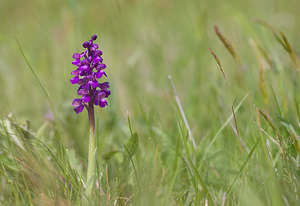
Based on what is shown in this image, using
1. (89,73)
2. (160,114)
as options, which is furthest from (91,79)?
(160,114)

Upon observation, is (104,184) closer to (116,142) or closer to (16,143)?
(16,143)

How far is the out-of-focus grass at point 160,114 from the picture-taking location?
1.66 m

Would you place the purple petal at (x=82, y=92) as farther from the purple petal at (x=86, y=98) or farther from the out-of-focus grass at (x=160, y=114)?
the out-of-focus grass at (x=160, y=114)

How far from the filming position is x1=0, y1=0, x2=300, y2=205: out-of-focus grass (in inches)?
65.2

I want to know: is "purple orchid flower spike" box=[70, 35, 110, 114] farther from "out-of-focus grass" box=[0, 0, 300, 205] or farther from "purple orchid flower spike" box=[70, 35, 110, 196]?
"out-of-focus grass" box=[0, 0, 300, 205]

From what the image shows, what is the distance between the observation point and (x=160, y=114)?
9.87ft

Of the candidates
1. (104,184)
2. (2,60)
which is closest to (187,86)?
(104,184)

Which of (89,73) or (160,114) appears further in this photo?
(160,114)

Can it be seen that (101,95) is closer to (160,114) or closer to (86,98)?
(86,98)

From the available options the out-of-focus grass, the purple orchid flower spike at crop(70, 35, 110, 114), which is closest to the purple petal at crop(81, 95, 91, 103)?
the purple orchid flower spike at crop(70, 35, 110, 114)

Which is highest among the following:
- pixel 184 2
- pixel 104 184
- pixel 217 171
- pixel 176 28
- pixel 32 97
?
pixel 184 2

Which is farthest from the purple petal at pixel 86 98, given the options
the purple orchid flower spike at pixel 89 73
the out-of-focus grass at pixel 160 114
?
the out-of-focus grass at pixel 160 114

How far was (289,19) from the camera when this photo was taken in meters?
5.09

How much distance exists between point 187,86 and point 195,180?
6.25 ft
